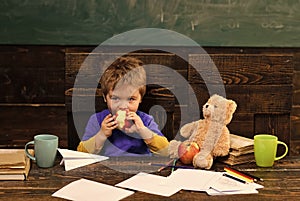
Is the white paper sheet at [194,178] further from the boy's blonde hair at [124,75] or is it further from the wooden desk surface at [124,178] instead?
the boy's blonde hair at [124,75]

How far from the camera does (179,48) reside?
10.6 feet

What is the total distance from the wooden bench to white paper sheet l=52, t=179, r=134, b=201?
1.85 ft

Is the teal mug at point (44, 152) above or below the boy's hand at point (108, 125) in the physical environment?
below

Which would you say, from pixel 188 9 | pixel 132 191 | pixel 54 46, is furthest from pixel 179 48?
pixel 132 191

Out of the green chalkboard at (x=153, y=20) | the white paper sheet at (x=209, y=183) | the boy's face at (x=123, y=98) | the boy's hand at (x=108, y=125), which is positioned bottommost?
the white paper sheet at (x=209, y=183)

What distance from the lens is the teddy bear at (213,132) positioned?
189 centimetres

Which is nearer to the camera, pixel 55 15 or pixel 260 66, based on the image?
pixel 260 66

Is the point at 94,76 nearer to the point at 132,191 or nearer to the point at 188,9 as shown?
the point at 132,191

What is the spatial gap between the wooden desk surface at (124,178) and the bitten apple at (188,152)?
3.4 inches

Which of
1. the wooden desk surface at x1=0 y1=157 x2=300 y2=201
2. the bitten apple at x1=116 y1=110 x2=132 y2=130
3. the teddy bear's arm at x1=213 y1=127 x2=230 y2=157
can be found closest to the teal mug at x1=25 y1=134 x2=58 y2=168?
the wooden desk surface at x1=0 y1=157 x2=300 y2=201

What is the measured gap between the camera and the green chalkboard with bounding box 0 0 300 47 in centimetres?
315

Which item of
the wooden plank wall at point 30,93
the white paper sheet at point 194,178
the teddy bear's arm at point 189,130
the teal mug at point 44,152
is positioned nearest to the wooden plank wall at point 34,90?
the wooden plank wall at point 30,93

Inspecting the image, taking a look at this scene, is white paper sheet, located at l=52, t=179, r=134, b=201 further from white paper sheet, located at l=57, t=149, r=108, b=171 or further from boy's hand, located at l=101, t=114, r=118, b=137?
boy's hand, located at l=101, t=114, r=118, b=137

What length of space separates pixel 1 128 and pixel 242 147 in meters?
1.76
